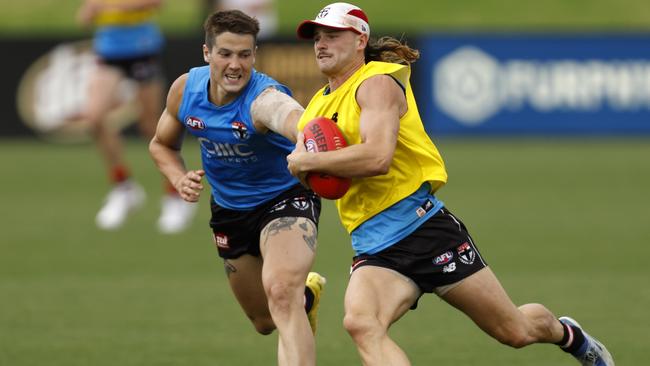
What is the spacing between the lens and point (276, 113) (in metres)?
7.05

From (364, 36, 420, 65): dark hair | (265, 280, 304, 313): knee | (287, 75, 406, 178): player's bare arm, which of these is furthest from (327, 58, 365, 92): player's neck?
(265, 280, 304, 313): knee

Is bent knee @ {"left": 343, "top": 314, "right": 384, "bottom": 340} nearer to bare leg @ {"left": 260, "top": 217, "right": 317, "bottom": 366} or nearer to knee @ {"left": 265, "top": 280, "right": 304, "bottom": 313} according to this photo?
bare leg @ {"left": 260, "top": 217, "right": 317, "bottom": 366}

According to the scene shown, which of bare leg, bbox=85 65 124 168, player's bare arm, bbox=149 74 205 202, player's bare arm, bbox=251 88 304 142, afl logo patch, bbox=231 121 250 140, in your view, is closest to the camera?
player's bare arm, bbox=251 88 304 142

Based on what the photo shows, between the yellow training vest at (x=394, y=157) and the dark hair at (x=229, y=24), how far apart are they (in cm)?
72

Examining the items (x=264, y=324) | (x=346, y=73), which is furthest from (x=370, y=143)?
(x=264, y=324)

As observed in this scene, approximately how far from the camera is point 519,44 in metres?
23.2

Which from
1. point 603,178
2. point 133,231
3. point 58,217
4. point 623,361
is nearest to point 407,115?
point 623,361

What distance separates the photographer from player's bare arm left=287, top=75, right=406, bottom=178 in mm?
6305

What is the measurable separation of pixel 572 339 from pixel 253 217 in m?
1.92

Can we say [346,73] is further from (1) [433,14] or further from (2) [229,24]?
(1) [433,14]

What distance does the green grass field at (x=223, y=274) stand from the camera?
842 centimetres

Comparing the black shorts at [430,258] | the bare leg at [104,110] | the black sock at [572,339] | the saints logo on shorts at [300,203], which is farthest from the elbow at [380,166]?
the bare leg at [104,110]

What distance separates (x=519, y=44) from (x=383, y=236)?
17.1 metres

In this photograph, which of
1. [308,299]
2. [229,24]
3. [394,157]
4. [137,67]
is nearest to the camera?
[394,157]
